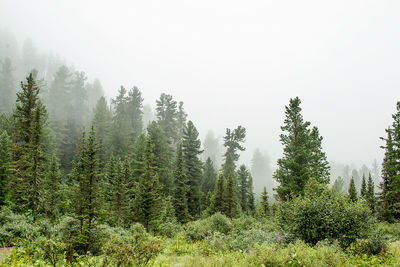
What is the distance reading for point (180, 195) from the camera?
3069cm

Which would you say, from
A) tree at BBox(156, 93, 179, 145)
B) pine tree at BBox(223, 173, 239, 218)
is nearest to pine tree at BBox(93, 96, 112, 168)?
tree at BBox(156, 93, 179, 145)

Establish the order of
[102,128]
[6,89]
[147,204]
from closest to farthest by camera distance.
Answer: [147,204], [102,128], [6,89]

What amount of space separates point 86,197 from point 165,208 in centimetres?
1333

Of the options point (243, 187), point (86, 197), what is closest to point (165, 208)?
point (86, 197)

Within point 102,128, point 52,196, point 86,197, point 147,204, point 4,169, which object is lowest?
point 147,204

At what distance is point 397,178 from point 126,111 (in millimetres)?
50904

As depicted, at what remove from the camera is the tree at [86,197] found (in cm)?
1113

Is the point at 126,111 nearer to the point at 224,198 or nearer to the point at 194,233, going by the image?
the point at 224,198

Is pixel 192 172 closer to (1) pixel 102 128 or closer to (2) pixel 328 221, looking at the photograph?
(1) pixel 102 128

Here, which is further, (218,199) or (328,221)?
(218,199)

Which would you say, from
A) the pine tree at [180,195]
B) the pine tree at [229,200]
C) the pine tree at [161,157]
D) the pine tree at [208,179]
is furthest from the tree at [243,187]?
the pine tree at [161,157]

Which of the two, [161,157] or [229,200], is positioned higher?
[161,157]

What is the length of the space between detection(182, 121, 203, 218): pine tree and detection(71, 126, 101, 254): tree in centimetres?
2176

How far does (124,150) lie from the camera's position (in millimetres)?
43094
